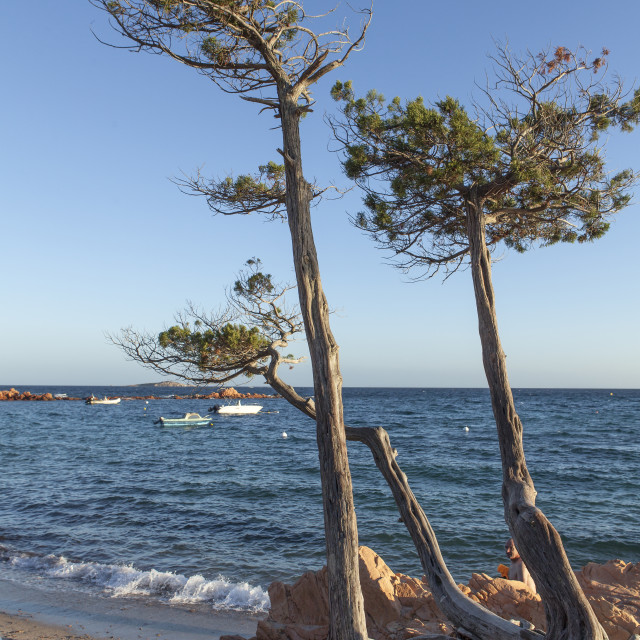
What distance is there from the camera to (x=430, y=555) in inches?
218

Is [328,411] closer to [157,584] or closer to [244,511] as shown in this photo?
[157,584]

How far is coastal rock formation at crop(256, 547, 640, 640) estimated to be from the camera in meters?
6.00

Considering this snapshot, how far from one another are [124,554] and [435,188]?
10037 millimetres

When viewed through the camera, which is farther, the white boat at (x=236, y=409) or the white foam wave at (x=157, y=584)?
the white boat at (x=236, y=409)

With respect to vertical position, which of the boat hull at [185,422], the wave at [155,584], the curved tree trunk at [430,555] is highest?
the curved tree trunk at [430,555]

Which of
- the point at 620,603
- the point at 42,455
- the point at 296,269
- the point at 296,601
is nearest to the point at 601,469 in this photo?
the point at 620,603

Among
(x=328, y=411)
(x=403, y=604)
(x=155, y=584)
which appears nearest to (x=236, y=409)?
(x=155, y=584)

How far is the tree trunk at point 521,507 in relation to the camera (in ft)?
14.9

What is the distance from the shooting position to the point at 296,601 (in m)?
6.71

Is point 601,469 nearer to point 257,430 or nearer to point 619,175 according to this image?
point 619,175

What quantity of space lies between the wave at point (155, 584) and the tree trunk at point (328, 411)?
4.92 meters

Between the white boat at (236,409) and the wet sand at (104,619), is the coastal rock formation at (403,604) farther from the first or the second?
the white boat at (236,409)

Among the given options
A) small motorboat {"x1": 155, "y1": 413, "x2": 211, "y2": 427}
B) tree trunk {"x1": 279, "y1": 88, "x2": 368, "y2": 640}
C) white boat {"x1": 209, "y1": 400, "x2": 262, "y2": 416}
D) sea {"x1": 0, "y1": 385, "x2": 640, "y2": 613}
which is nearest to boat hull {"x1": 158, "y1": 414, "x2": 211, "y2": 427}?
small motorboat {"x1": 155, "y1": 413, "x2": 211, "y2": 427}

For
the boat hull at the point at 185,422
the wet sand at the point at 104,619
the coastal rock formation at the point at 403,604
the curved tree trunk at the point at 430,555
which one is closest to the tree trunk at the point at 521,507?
the curved tree trunk at the point at 430,555
